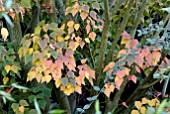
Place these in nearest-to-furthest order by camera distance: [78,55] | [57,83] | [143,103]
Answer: [57,83] < [143,103] < [78,55]

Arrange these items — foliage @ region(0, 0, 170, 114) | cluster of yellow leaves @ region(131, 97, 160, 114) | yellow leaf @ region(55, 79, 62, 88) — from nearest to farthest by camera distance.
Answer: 1. foliage @ region(0, 0, 170, 114)
2. yellow leaf @ region(55, 79, 62, 88)
3. cluster of yellow leaves @ region(131, 97, 160, 114)

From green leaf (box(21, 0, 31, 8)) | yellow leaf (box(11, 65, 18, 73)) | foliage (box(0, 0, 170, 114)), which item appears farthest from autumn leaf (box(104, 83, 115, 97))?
green leaf (box(21, 0, 31, 8))

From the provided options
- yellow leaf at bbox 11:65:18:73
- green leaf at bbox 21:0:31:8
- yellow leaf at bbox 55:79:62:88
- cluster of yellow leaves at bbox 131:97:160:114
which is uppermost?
green leaf at bbox 21:0:31:8

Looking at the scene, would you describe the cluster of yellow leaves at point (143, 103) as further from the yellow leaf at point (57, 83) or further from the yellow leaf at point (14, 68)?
the yellow leaf at point (14, 68)

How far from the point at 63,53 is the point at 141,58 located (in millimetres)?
460

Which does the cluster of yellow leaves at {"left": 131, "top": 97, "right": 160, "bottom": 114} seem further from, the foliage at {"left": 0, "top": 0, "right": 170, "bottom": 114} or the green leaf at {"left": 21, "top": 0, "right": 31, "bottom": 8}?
the green leaf at {"left": 21, "top": 0, "right": 31, "bottom": 8}

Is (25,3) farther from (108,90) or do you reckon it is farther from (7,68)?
(108,90)

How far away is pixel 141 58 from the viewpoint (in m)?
1.36

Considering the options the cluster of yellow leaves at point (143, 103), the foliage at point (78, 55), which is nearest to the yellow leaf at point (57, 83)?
the foliage at point (78, 55)

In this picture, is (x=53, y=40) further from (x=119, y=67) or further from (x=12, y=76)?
(x=12, y=76)

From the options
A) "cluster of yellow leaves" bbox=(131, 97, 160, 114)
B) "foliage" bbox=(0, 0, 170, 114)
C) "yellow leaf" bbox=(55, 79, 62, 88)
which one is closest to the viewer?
"foliage" bbox=(0, 0, 170, 114)

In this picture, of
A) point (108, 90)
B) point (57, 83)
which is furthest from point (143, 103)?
point (57, 83)

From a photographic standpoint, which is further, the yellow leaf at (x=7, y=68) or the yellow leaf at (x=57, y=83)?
the yellow leaf at (x=7, y=68)

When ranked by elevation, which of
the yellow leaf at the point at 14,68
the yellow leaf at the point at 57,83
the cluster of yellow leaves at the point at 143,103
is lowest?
the cluster of yellow leaves at the point at 143,103
